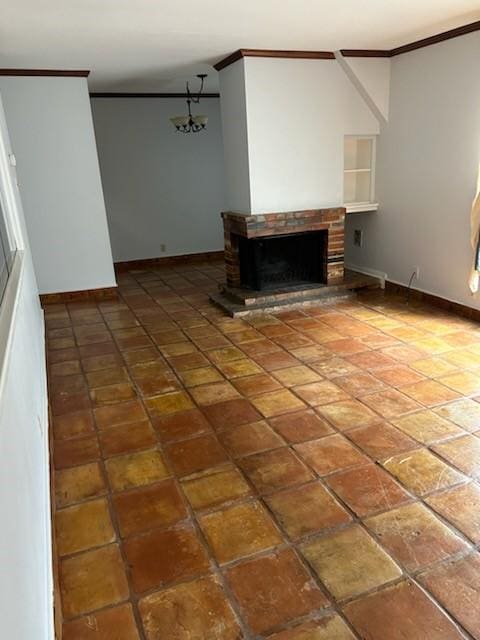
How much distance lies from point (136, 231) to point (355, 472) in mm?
5522

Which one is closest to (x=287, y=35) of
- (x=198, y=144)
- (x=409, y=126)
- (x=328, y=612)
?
(x=409, y=126)

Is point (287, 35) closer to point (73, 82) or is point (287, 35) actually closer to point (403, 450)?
point (73, 82)

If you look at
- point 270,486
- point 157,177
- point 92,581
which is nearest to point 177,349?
point 270,486

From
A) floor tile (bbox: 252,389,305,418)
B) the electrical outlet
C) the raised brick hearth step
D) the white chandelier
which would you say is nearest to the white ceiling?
the white chandelier

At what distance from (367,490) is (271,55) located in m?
3.94

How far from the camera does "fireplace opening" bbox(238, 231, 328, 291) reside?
493 cm

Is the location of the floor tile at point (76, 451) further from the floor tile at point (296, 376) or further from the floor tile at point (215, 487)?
the floor tile at point (296, 376)

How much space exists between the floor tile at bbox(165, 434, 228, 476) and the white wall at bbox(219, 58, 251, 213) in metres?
2.85

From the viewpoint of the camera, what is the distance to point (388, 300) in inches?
196

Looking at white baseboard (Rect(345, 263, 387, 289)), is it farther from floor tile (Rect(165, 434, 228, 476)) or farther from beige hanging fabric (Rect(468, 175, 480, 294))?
floor tile (Rect(165, 434, 228, 476))

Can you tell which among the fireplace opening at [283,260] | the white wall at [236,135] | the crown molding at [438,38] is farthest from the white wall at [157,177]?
the crown molding at [438,38]

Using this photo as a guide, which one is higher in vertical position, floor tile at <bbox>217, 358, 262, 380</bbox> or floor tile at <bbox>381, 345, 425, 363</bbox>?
floor tile at <bbox>217, 358, 262, 380</bbox>

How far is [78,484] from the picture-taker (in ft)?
7.38

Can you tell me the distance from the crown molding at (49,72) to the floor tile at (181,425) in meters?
3.81
